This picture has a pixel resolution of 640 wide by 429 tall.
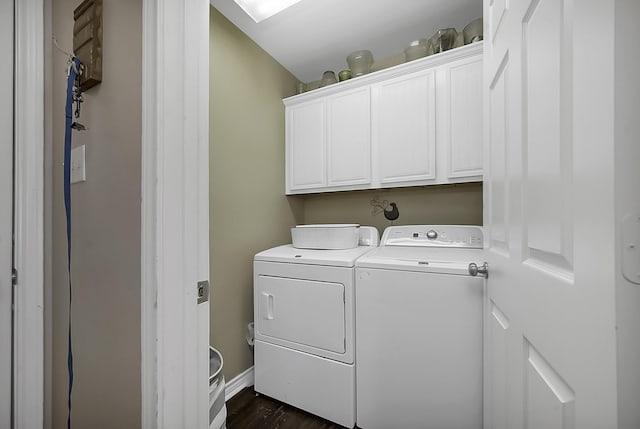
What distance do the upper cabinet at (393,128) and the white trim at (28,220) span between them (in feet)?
5.15

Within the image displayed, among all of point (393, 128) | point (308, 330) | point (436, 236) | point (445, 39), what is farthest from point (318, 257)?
point (445, 39)

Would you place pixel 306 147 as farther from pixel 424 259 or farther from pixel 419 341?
pixel 419 341

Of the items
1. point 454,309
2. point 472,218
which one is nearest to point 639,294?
point 454,309

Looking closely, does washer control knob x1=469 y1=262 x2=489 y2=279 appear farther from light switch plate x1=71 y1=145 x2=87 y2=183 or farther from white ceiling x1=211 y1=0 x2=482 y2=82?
white ceiling x1=211 y1=0 x2=482 y2=82

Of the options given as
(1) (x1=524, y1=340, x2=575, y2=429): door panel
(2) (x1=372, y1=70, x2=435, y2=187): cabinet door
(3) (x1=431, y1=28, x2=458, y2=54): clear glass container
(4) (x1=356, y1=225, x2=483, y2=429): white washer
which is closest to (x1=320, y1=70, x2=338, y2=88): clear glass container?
(2) (x1=372, y1=70, x2=435, y2=187): cabinet door

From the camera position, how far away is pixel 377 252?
1611 mm

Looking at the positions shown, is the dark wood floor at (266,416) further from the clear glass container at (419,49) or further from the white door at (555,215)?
the clear glass container at (419,49)

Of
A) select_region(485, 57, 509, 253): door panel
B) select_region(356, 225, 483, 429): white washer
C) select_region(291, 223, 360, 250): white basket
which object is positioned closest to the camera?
select_region(485, 57, 509, 253): door panel

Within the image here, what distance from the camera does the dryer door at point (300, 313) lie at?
1.41m

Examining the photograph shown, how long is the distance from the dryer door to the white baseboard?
14.1 inches

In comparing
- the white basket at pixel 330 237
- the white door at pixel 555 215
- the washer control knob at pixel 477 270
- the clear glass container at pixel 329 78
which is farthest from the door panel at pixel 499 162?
the clear glass container at pixel 329 78

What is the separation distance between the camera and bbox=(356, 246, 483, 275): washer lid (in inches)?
47.8

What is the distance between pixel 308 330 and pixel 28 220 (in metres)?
1.35

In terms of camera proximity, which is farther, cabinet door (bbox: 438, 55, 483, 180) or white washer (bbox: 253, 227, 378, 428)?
cabinet door (bbox: 438, 55, 483, 180)
